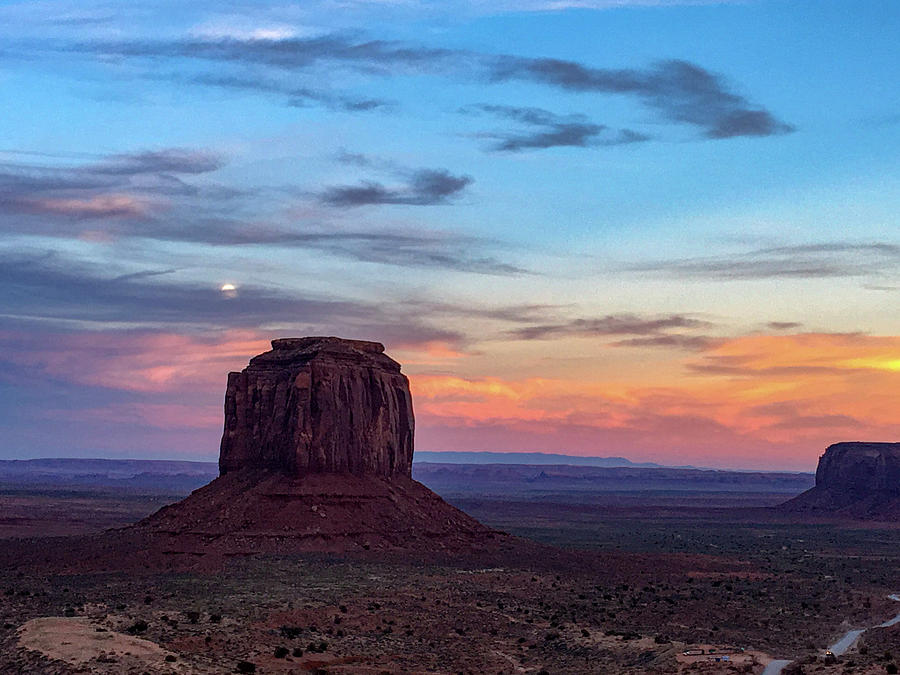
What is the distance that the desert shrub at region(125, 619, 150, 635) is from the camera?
44.8 meters

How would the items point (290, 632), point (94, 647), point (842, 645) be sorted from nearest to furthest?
point (94, 647)
point (290, 632)
point (842, 645)

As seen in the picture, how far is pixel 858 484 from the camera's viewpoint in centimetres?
18050

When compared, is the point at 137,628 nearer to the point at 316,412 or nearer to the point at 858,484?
the point at 316,412

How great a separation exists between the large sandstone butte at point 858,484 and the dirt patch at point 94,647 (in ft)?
471

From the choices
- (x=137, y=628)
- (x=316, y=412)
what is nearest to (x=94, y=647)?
(x=137, y=628)

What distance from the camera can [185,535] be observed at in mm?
77438

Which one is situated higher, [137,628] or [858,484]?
[858,484]

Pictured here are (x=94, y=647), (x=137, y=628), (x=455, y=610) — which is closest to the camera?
(x=94, y=647)

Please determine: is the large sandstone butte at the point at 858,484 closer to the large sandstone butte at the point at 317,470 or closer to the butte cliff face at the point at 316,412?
the large sandstone butte at the point at 317,470

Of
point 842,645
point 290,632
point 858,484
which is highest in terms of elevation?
point 858,484

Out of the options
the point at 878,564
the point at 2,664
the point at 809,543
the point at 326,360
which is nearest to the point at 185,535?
the point at 326,360

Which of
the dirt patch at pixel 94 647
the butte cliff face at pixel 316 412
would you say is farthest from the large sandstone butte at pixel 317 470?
the dirt patch at pixel 94 647

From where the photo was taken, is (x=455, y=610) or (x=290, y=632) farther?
(x=455, y=610)

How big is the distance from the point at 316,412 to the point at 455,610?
31649 millimetres
